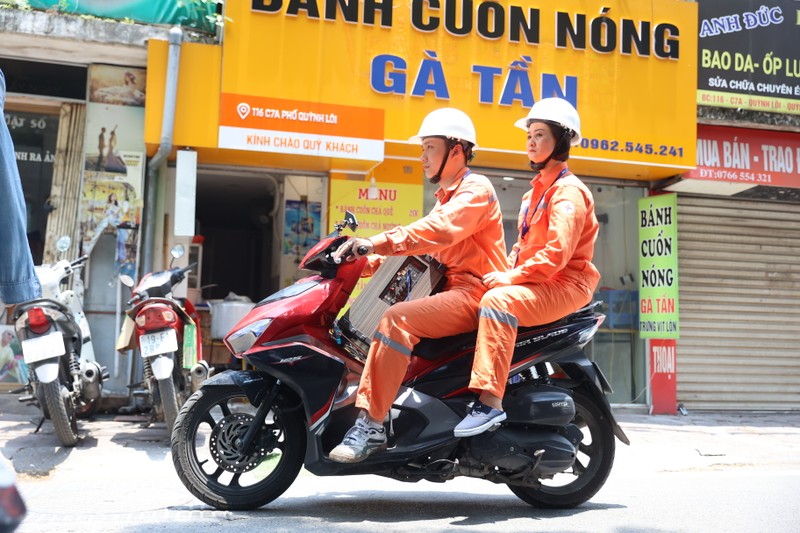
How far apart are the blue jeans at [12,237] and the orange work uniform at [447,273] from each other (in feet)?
6.97

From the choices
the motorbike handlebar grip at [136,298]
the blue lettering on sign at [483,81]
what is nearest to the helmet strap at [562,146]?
the motorbike handlebar grip at [136,298]

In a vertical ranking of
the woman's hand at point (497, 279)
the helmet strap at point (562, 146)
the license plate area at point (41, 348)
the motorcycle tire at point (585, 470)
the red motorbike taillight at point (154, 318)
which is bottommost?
the motorcycle tire at point (585, 470)

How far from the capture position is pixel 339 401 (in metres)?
4.07

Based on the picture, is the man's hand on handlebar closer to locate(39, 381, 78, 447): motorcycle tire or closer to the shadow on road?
the shadow on road

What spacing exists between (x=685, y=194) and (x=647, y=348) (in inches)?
79.8

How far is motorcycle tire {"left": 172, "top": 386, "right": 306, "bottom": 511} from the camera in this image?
4.02 metres

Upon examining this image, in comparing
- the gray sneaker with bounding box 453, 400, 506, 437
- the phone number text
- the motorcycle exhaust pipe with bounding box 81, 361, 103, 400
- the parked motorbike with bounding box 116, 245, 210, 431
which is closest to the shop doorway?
the parked motorbike with bounding box 116, 245, 210, 431

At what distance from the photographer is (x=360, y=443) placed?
383cm

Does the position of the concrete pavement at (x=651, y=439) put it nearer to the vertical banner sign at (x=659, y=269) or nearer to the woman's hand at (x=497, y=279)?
the vertical banner sign at (x=659, y=269)

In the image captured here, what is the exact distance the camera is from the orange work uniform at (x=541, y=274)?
13.0ft

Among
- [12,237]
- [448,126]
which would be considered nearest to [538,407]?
[448,126]

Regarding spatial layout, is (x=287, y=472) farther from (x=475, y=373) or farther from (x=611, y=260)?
(x=611, y=260)

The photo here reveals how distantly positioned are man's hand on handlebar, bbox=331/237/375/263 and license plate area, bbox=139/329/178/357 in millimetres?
2637

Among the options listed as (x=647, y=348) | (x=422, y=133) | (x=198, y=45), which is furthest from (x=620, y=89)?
(x=422, y=133)
